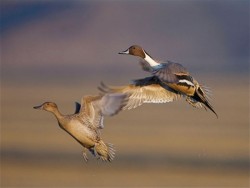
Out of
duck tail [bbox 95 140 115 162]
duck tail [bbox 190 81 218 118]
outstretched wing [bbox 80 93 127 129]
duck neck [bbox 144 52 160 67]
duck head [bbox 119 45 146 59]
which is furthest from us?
duck head [bbox 119 45 146 59]

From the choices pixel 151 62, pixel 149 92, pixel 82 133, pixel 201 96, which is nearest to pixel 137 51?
pixel 151 62

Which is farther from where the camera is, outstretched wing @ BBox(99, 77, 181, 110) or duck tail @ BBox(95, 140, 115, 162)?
outstretched wing @ BBox(99, 77, 181, 110)

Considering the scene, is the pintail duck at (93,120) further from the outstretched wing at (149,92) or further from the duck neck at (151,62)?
the duck neck at (151,62)

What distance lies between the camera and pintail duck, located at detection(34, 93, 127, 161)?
21.4ft

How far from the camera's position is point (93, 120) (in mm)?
6609

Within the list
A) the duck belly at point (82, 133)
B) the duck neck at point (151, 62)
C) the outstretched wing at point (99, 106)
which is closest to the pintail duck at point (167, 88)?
the duck neck at point (151, 62)

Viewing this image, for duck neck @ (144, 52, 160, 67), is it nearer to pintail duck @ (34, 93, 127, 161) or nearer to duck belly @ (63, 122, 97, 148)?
pintail duck @ (34, 93, 127, 161)

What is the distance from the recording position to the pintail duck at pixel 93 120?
256 inches

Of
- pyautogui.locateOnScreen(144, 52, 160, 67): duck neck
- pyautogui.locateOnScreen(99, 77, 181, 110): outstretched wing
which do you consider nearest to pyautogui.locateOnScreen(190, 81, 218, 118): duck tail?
pyautogui.locateOnScreen(99, 77, 181, 110): outstretched wing

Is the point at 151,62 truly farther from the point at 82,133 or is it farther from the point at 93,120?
the point at 82,133

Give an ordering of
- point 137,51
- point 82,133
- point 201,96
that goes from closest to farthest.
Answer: point 82,133, point 201,96, point 137,51

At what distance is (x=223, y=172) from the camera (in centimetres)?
823

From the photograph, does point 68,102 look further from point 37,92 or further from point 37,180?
point 37,180

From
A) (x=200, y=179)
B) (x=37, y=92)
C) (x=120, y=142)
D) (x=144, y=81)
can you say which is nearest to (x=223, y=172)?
(x=200, y=179)
